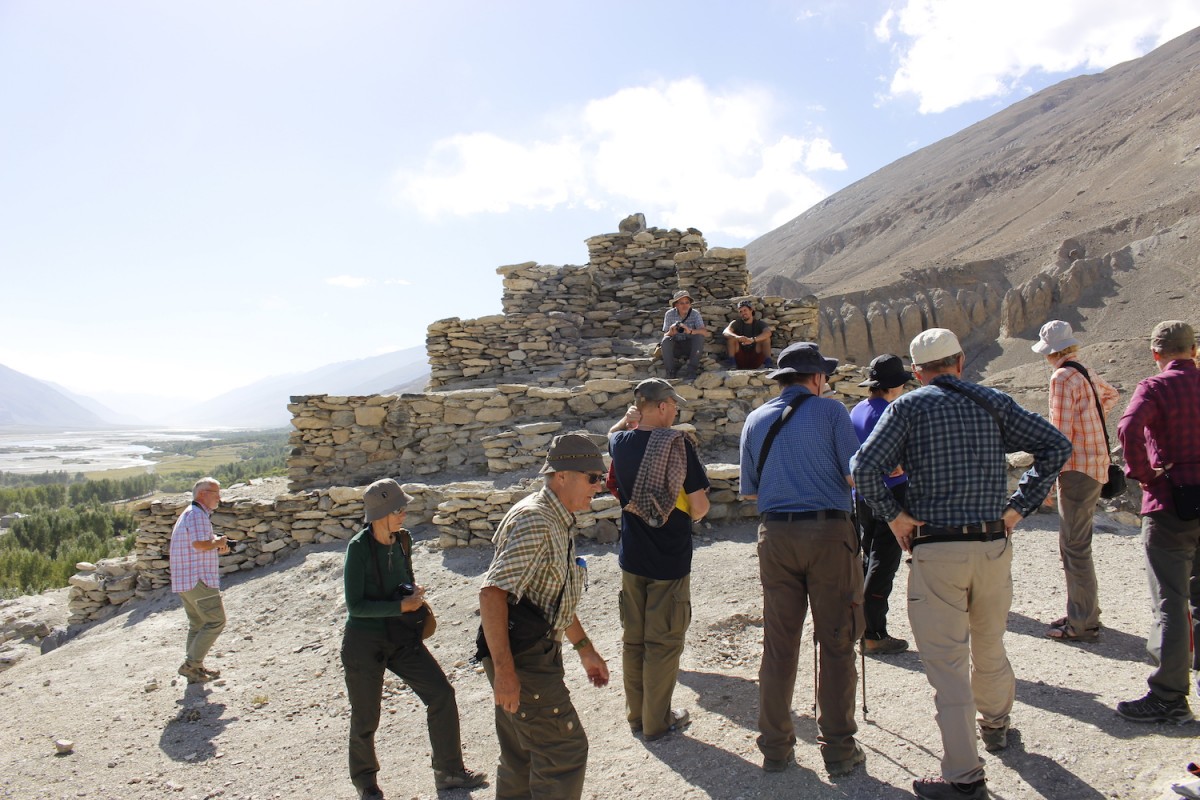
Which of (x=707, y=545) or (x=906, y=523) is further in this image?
(x=707, y=545)

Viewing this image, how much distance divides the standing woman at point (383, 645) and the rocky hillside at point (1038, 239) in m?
27.7

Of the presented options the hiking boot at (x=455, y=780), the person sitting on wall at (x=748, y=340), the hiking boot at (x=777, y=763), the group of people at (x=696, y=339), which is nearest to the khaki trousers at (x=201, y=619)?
the hiking boot at (x=455, y=780)

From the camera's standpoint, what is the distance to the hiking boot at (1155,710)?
3.37 metres

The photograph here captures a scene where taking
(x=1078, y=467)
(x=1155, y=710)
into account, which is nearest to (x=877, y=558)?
(x=1078, y=467)

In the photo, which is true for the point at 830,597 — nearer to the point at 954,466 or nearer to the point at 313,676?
the point at 954,466

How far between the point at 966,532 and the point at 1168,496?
5.24 ft

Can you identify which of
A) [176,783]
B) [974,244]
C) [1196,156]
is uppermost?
[1196,156]

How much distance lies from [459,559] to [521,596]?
482cm

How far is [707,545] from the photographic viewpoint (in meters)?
7.00

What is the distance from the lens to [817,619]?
3266mm

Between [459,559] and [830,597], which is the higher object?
[830,597]

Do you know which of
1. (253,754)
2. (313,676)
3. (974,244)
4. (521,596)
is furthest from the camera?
(974,244)

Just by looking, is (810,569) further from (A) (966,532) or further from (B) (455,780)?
(B) (455,780)

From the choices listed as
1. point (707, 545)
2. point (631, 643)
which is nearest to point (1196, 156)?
point (707, 545)
